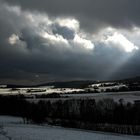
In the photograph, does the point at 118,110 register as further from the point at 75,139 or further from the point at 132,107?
the point at 75,139

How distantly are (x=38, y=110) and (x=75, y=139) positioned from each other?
347 feet

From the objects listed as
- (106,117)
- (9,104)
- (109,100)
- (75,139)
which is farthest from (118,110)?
(75,139)

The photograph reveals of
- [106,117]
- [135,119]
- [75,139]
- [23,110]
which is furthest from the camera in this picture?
[23,110]

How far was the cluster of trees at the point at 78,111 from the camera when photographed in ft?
445

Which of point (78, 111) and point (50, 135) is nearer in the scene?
point (50, 135)

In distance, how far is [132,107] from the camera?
148m

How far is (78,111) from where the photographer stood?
16525 centimetres

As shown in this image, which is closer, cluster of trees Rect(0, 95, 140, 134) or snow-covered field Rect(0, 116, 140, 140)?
snow-covered field Rect(0, 116, 140, 140)

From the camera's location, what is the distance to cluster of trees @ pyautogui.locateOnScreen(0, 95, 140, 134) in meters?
136

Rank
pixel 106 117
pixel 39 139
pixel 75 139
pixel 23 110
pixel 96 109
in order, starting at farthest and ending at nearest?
pixel 23 110
pixel 96 109
pixel 106 117
pixel 75 139
pixel 39 139

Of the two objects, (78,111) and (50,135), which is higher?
(78,111)

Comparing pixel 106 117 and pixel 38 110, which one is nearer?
pixel 106 117

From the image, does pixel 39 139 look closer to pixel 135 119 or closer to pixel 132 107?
pixel 135 119

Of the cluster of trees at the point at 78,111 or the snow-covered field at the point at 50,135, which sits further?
the cluster of trees at the point at 78,111
